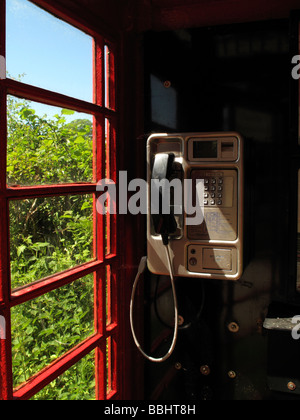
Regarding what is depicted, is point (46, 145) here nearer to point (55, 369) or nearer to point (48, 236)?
point (48, 236)

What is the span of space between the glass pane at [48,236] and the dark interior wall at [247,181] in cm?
57

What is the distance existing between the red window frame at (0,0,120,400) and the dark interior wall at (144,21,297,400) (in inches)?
9.8

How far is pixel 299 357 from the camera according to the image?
158 centimetres

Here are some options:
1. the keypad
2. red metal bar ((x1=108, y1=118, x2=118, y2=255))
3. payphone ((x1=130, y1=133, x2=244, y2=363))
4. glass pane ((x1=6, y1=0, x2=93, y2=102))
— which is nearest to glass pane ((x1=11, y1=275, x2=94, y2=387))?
red metal bar ((x1=108, y1=118, x2=118, y2=255))

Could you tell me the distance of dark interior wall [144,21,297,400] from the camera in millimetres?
1769

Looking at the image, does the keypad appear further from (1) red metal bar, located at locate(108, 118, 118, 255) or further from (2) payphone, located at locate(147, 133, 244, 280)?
(1) red metal bar, located at locate(108, 118, 118, 255)

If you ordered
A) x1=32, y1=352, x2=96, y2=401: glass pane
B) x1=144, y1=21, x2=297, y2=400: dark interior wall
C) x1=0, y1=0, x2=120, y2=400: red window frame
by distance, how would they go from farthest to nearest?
x1=144, y1=21, x2=297, y2=400: dark interior wall, x1=32, y1=352, x2=96, y2=401: glass pane, x1=0, y1=0, x2=120, y2=400: red window frame

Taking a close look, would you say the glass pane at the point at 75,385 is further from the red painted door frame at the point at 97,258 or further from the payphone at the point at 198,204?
the payphone at the point at 198,204

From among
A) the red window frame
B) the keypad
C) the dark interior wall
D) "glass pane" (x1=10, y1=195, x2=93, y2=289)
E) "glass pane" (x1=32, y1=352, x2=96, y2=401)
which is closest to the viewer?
the red window frame

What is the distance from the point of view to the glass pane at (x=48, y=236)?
4.11 feet

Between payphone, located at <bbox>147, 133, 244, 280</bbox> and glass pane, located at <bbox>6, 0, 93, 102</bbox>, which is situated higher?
glass pane, located at <bbox>6, 0, 93, 102</bbox>

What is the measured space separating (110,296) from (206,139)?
2.71 feet

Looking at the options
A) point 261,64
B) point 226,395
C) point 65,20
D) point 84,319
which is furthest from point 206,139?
point 226,395

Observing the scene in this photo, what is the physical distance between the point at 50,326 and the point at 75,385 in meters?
0.34
